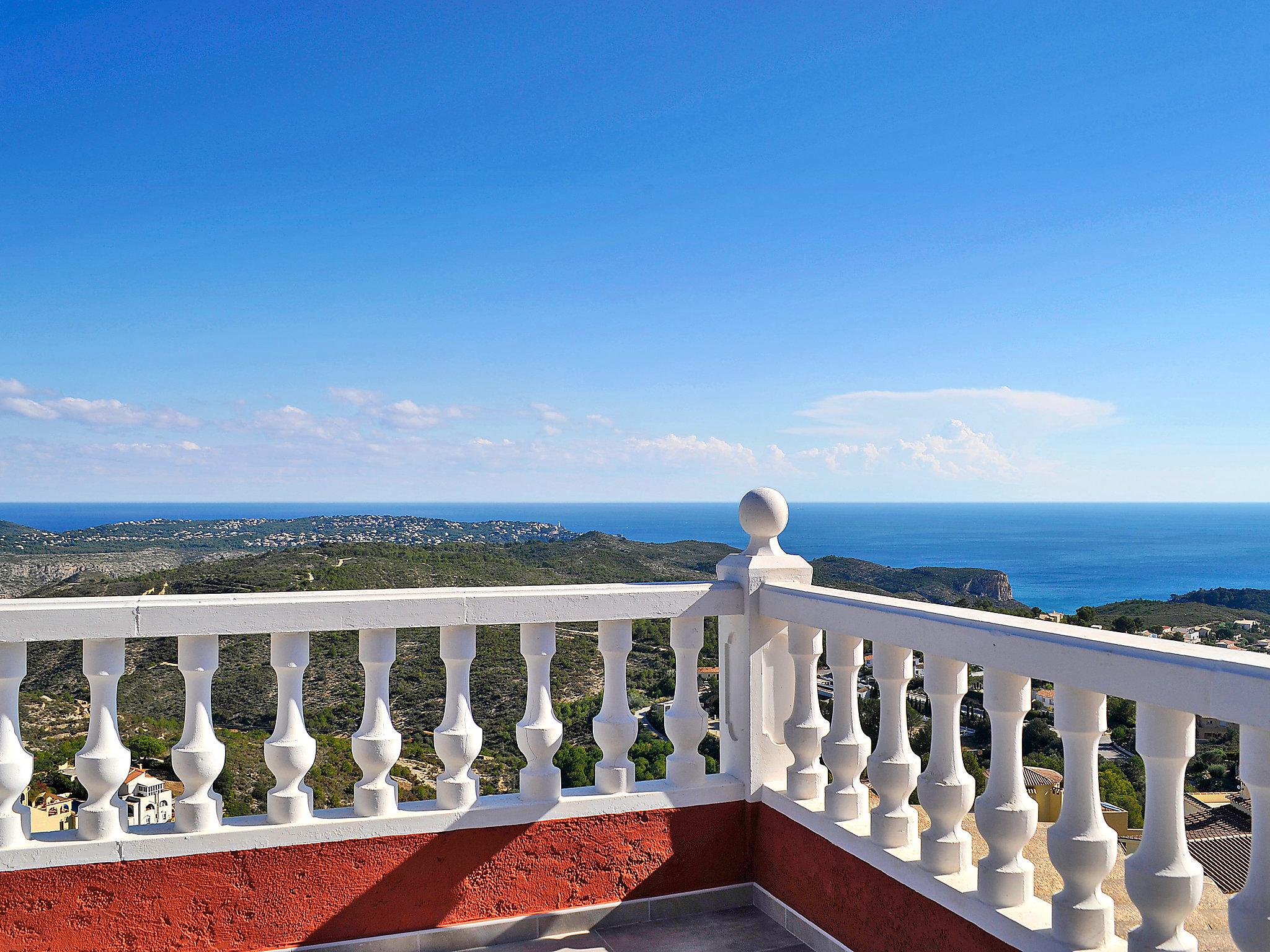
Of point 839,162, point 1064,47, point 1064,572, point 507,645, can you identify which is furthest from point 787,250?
point 1064,572

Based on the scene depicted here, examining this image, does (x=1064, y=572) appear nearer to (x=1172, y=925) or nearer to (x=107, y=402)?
(x=1172, y=925)

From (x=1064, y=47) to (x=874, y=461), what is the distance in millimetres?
105899

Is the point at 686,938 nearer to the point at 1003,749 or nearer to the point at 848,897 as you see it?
the point at 848,897

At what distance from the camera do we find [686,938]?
8.09 feet

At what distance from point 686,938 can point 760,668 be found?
850 millimetres

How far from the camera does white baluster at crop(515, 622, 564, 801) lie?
246 centimetres

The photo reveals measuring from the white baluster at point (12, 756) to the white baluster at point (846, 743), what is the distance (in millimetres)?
2160

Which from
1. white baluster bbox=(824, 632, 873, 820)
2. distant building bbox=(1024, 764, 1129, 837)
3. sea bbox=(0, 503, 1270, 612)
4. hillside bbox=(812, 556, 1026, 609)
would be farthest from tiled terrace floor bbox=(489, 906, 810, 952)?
sea bbox=(0, 503, 1270, 612)

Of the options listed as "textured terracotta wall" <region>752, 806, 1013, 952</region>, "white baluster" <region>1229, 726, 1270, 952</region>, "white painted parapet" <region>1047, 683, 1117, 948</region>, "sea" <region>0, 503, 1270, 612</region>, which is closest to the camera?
"white baluster" <region>1229, 726, 1270, 952</region>

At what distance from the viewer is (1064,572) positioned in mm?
68250

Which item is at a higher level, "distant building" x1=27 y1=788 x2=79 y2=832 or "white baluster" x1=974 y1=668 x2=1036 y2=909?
"white baluster" x1=974 y1=668 x2=1036 y2=909

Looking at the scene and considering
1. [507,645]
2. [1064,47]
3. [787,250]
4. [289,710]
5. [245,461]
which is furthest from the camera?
[245,461]

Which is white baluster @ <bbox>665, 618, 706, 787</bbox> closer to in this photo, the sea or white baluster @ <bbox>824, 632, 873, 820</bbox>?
white baluster @ <bbox>824, 632, 873, 820</bbox>

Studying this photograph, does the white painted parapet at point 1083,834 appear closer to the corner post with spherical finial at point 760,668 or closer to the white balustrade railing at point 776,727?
the white balustrade railing at point 776,727
